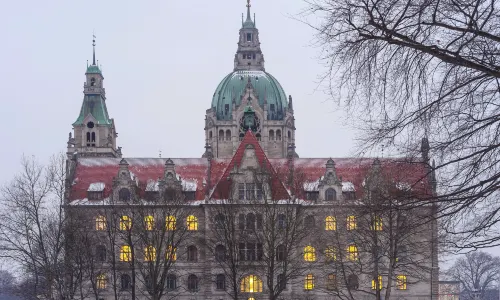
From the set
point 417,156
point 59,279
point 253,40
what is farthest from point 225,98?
point 417,156

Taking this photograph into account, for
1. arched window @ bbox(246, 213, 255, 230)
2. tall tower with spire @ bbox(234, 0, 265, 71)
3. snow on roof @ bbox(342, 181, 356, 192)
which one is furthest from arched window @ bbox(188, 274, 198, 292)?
tall tower with spire @ bbox(234, 0, 265, 71)

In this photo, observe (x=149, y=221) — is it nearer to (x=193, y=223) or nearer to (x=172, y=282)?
(x=193, y=223)

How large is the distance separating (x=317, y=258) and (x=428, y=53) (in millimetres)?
53754

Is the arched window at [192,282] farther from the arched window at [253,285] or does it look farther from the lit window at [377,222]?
the lit window at [377,222]

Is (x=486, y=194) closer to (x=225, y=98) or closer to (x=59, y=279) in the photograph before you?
(x=59, y=279)

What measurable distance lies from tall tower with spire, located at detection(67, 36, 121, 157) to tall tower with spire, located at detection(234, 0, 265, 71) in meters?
27.9

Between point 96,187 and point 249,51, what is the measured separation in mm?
67441

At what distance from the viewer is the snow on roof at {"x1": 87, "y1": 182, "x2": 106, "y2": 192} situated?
72688 mm

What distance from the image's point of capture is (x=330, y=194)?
71.4 meters

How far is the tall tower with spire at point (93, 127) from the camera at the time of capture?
111312mm

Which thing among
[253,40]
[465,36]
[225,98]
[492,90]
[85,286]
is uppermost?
[253,40]

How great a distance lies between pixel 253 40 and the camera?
5458 inches

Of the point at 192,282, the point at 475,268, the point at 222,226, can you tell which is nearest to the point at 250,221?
the point at 222,226

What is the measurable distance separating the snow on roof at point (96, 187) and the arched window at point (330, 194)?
2078 centimetres
